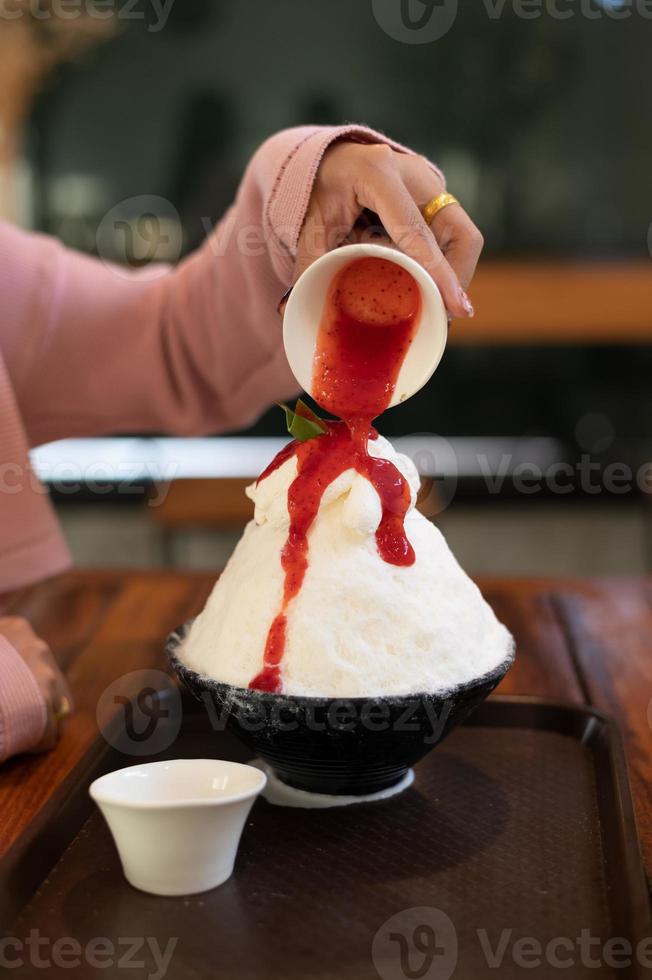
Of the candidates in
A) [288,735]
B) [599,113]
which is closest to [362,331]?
[288,735]

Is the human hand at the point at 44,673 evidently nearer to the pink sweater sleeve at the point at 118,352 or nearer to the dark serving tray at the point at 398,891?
the dark serving tray at the point at 398,891

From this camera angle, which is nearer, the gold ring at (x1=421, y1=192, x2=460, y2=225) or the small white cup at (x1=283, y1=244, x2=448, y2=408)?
the small white cup at (x1=283, y1=244, x2=448, y2=408)

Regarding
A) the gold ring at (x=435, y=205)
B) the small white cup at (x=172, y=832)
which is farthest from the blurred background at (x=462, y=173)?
the small white cup at (x=172, y=832)

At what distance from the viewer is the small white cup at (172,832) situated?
0.75 meters

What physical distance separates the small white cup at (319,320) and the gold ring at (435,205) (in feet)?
0.37

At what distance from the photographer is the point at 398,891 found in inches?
30.5

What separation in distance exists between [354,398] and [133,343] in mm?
773

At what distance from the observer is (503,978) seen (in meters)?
0.67

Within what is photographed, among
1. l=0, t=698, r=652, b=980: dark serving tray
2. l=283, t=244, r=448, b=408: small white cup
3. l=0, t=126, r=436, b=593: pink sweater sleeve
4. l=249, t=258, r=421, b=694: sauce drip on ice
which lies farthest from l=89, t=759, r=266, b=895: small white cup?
l=0, t=126, r=436, b=593: pink sweater sleeve

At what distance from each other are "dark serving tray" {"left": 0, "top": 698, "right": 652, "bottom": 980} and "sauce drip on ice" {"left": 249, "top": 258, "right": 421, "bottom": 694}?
0.54 feet

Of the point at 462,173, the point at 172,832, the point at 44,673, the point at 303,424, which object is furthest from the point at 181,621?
the point at 462,173

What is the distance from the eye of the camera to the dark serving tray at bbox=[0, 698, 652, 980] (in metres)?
0.69

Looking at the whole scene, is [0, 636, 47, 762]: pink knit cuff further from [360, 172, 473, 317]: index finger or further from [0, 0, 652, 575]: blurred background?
[0, 0, 652, 575]: blurred background

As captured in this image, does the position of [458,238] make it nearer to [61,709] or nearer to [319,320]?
[319,320]
